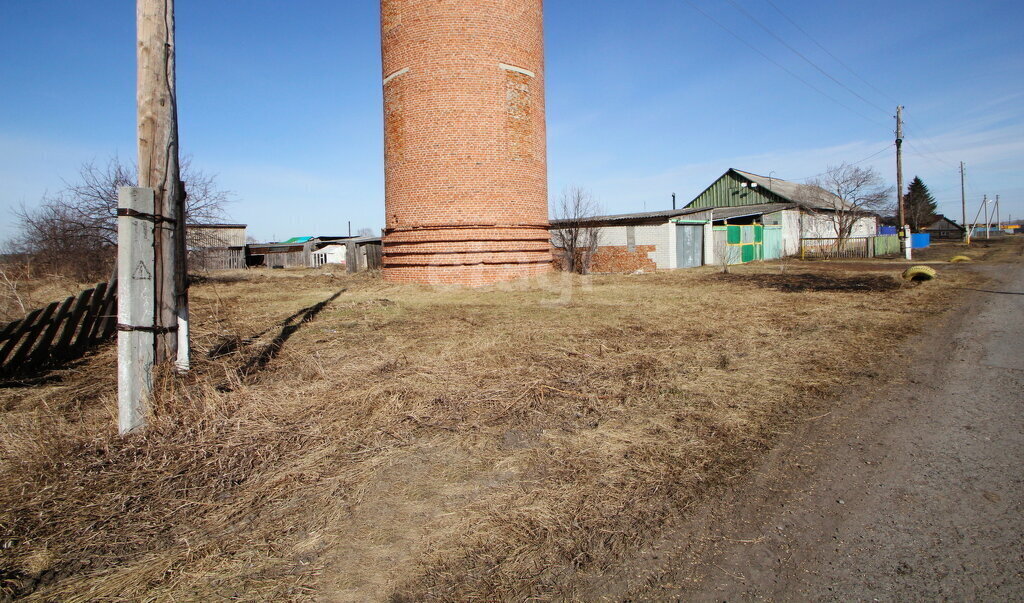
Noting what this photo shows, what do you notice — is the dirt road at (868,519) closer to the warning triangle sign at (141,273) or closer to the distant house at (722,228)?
the warning triangle sign at (141,273)

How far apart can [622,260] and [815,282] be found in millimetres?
7556

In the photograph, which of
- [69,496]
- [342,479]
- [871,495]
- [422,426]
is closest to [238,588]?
[342,479]

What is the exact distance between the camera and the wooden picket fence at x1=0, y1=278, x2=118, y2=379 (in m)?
5.23

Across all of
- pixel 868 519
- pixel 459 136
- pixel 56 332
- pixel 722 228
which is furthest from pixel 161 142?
pixel 722 228

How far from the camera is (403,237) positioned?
15109 mm

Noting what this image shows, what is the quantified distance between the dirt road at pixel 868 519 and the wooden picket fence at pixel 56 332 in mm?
5456

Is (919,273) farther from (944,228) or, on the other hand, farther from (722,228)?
(944,228)

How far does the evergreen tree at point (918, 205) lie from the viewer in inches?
2458

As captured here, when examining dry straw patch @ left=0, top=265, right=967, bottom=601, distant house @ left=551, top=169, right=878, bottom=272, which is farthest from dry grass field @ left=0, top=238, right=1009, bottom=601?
distant house @ left=551, top=169, right=878, bottom=272

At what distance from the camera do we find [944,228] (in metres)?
80.8

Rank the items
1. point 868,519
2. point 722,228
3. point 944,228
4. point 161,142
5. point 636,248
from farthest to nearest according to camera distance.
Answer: point 944,228, point 722,228, point 636,248, point 161,142, point 868,519

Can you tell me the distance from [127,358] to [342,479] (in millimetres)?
1928

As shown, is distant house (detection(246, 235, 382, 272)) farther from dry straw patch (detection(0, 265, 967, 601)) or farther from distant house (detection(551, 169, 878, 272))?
dry straw patch (detection(0, 265, 967, 601))

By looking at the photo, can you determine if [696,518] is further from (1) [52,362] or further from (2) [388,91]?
(2) [388,91]
